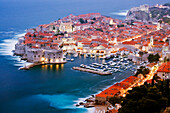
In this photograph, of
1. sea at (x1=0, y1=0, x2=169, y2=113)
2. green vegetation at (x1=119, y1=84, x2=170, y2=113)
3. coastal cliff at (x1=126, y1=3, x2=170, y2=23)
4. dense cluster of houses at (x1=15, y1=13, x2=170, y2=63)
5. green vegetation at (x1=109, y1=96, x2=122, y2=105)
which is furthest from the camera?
coastal cliff at (x1=126, y1=3, x2=170, y2=23)

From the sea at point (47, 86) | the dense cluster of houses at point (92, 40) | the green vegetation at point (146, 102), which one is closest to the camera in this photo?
the green vegetation at point (146, 102)

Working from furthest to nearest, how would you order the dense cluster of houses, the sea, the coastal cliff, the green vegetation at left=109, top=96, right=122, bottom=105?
the coastal cliff < the dense cluster of houses < the sea < the green vegetation at left=109, top=96, right=122, bottom=105

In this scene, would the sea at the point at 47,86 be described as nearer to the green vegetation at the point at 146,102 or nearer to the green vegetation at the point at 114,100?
the green vegetation at the point at 114,100

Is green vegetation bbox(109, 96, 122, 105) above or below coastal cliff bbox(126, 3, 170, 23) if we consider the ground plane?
below

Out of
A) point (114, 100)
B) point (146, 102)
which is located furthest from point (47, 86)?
point (146, 102)

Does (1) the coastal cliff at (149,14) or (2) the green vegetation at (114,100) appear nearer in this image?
(2) the green vegetation at (114,100)

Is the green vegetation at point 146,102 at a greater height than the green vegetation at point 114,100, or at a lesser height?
greater

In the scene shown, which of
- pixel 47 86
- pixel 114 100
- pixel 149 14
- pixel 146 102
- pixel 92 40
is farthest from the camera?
pixel 149 14

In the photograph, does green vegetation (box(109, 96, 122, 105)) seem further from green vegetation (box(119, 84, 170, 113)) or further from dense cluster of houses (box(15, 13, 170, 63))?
dense cluster of houses (box(15, 13, 170, 63))

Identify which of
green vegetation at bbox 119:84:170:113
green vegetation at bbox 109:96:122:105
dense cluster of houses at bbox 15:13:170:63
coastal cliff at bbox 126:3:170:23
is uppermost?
coastal cliff at bbox 126:3:170:23

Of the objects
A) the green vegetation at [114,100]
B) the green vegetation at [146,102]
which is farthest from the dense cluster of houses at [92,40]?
the green vegetation at [146,102]

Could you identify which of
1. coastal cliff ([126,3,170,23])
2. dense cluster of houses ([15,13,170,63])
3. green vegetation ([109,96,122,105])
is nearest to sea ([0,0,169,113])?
green vegetation ([109,96,122,105])

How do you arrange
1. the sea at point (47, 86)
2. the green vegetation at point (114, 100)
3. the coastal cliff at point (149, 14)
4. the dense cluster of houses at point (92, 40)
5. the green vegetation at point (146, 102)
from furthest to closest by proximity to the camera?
the coastal cliff at point (149, 14)
the dense cluster of houses at point (92, 40)
the sea at point (47, 86)
the green vegetation at point (114, 100)
the green vegetation at point (146, 102)

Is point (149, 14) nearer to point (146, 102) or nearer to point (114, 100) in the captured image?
point (114, 100)
